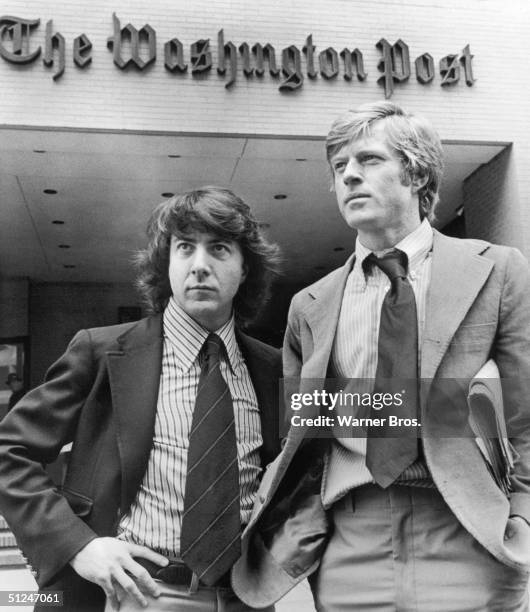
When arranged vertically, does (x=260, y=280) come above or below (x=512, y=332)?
above

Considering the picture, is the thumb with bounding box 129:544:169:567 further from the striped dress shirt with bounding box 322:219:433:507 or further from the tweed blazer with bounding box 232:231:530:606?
the striped dress shirt with bounding box 322:219:433:507

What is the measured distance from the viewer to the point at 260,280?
1.99 m

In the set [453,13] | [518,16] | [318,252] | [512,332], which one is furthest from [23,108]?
[318,252]

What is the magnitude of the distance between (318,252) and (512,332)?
8571 mm

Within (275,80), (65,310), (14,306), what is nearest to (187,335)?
(275,80)

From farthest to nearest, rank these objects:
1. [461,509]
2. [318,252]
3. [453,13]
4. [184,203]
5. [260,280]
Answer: [318,252] < [453,13] < [260,280] < [184,203] < [461,509]

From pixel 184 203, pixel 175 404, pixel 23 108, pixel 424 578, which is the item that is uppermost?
pixel 23 108

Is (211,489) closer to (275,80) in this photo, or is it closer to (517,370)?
(517,370)

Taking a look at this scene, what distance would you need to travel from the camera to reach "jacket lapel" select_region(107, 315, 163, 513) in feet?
4.98

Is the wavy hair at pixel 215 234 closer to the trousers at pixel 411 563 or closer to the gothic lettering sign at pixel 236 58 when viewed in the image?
the trousers at pixel 411 563

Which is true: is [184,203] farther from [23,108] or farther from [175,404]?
[23,108]

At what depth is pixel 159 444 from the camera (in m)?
1.56

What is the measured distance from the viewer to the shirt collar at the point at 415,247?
149 cm

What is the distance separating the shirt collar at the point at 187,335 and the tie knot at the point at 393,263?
46cm
